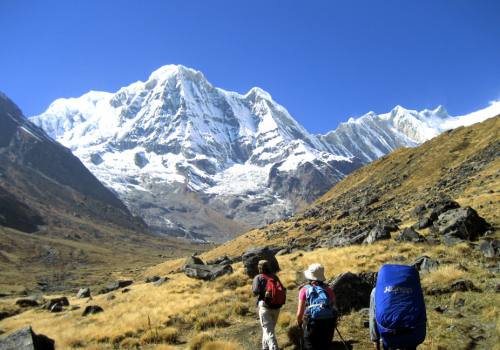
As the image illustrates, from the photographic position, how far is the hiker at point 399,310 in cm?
855

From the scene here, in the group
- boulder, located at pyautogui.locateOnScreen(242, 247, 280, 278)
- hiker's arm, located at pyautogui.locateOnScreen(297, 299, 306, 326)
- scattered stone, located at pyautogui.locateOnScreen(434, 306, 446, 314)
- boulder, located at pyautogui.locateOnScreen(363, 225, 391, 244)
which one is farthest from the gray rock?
hiker's arm, located at pyautogui.locateOnScreen(297, 299, 306, 326)

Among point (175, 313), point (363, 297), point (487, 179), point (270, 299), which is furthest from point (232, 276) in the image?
point (487, 179)

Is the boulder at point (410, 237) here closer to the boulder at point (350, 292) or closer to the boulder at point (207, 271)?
the boulder at point (207, 271)

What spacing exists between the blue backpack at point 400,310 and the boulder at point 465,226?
63.0ft

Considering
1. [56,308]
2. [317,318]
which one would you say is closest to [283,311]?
[317,318]

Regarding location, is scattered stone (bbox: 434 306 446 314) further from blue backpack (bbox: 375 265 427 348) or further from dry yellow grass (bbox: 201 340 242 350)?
blue backpack (bbox: 375 265 427 348)

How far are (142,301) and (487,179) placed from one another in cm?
3946

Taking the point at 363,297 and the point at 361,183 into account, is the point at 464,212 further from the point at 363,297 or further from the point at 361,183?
the point at 361,183

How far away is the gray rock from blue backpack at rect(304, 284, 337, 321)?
837 inches

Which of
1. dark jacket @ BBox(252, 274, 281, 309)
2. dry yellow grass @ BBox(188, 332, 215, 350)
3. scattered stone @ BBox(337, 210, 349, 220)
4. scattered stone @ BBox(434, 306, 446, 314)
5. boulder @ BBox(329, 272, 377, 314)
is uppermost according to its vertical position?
scattered stone @ BBox(337, 210, 349, 220)

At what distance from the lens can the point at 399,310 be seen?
8602 mm

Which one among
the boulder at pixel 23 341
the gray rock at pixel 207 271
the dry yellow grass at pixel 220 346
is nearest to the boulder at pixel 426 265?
the dry yellow grass at pixel 220 346

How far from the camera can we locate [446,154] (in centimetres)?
7950

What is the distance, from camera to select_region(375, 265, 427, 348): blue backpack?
8555 millimetres
